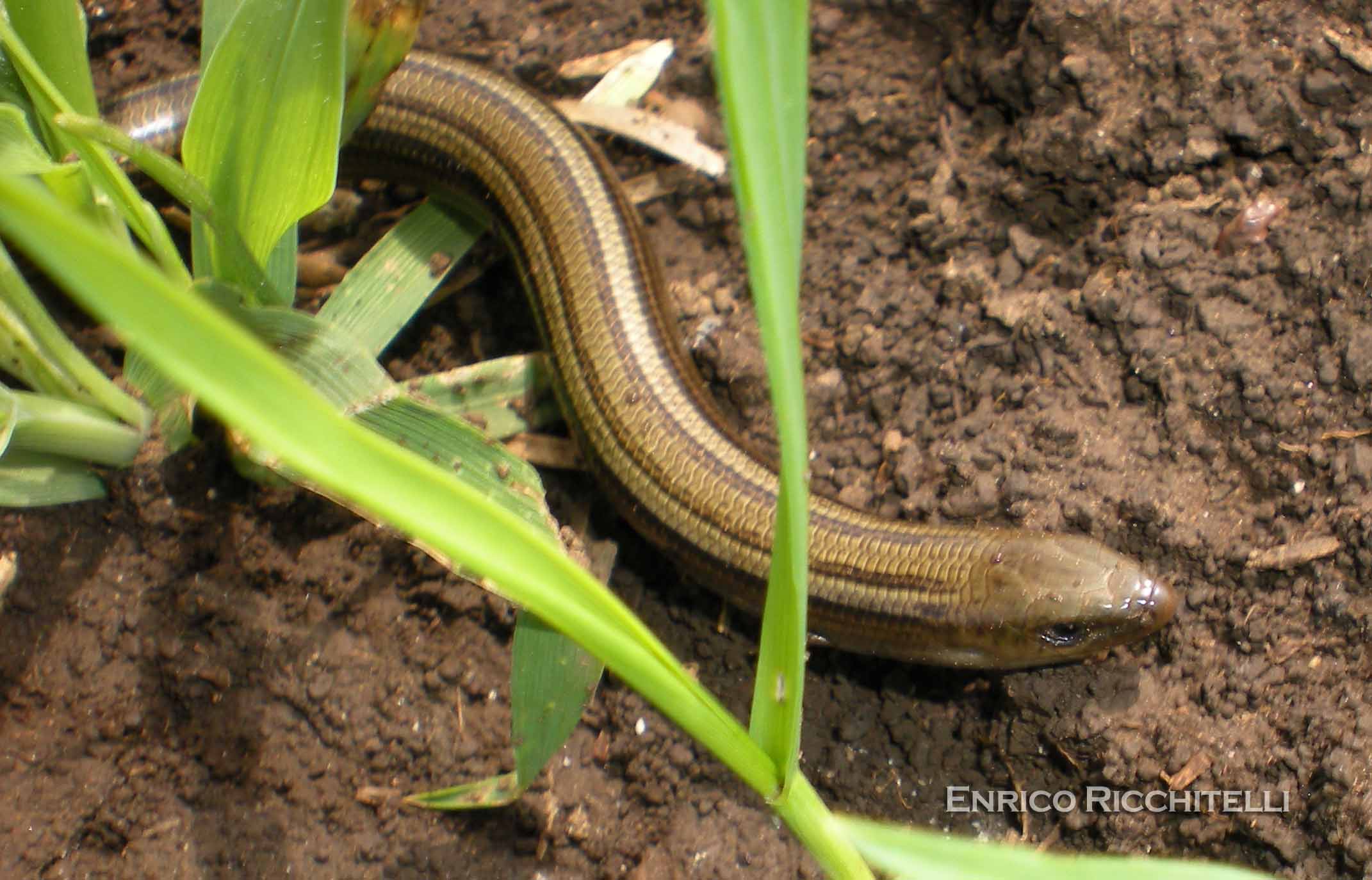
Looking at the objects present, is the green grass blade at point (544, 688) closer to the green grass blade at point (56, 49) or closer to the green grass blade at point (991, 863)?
the green grass blade at point (991, 863)

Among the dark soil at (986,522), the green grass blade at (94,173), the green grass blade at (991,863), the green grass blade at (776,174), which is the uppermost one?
the green grass blade at (776,174)

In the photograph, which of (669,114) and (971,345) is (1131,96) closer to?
(971,345)

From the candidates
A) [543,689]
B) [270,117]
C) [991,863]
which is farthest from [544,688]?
[270,117]

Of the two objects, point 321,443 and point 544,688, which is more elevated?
point 321,443

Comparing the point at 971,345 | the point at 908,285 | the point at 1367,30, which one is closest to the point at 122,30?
the point at 908,285

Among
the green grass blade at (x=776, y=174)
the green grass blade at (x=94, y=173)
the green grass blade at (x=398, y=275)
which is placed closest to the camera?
the green grass blade at (x=776, y=174)

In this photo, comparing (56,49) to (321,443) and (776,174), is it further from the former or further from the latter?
(776,174)

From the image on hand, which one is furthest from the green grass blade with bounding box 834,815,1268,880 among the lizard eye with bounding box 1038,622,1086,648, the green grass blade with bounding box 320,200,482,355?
the green grass blade with bounding box 320,200,482,355

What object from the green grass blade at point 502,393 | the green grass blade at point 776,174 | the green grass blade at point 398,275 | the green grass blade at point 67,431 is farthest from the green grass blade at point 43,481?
the green grass blade at point 776,174
